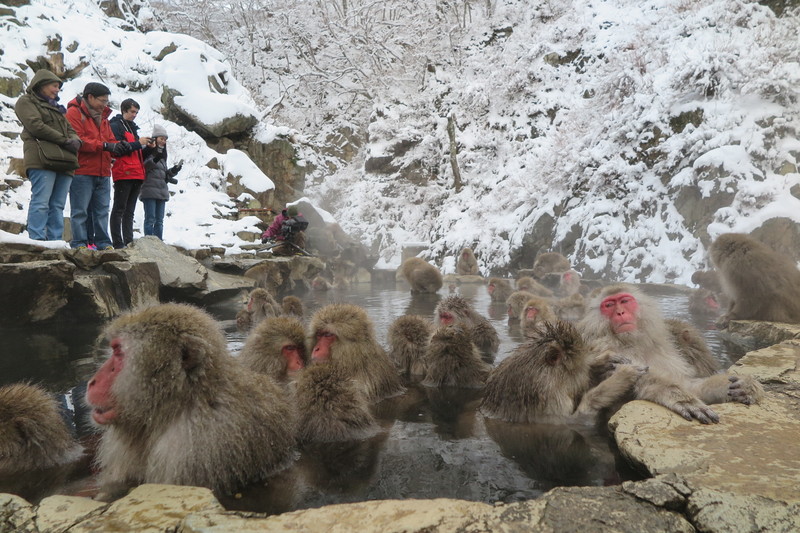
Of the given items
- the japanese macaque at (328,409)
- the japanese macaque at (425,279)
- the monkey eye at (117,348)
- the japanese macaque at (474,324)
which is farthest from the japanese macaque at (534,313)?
the japanese macaque at (425,279)

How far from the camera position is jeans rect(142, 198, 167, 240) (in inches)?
294

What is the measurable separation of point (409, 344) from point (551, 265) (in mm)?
6289

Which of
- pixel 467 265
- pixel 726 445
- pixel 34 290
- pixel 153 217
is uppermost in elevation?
pixel 153 217

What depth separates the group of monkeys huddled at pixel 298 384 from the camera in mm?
1686

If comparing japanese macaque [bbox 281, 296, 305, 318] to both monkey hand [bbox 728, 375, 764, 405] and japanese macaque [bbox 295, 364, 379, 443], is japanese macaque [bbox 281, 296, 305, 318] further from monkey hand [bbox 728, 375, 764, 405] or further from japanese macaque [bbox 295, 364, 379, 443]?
monkey hand [bbox 728, 375, 764, 405]

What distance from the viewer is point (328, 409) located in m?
2.26

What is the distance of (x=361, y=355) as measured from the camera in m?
2.83

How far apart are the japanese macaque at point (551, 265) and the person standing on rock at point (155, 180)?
6489mm

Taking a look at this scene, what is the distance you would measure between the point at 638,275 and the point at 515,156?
776 centimetres

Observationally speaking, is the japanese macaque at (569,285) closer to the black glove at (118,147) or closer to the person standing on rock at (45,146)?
the black glove at (118,147)

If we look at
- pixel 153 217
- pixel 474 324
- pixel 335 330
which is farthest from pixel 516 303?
pixel 153 217

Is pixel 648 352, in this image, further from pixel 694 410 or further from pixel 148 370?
pixel 148 370

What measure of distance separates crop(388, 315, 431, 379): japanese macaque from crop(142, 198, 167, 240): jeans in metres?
5.30

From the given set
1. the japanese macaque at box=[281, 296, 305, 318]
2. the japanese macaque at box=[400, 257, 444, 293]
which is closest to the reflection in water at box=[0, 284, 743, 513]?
the japanese macaque at box=[281, 296, 305, 318]
